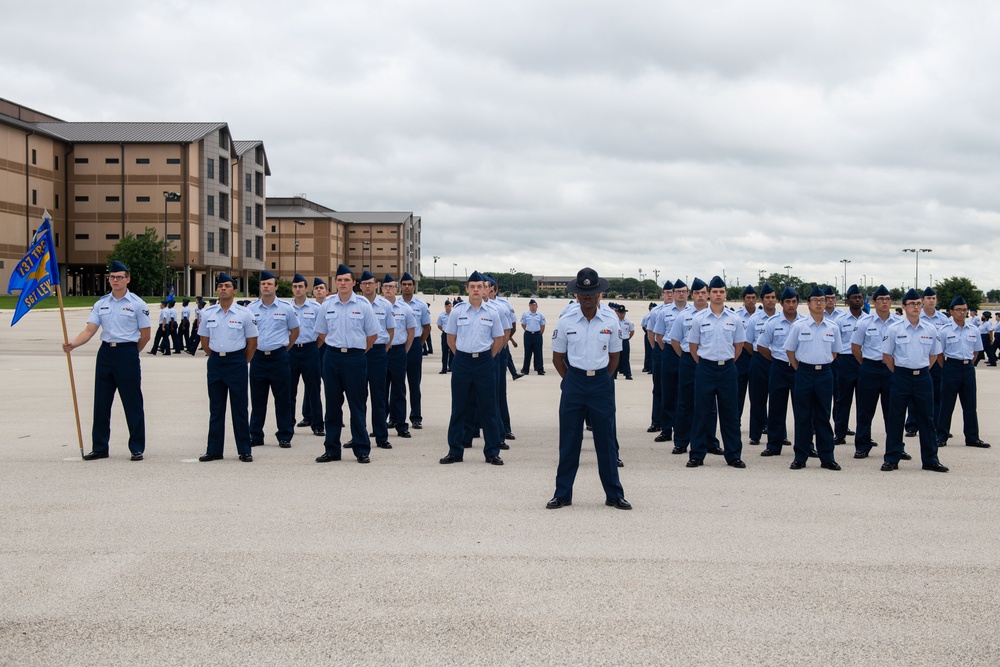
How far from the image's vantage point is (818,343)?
9.94m

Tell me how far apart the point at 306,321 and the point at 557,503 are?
5.47 m

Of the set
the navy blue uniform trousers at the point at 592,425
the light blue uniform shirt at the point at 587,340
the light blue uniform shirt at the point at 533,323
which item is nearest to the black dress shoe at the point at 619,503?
the navy blue uniform trousers at the point at 592,425

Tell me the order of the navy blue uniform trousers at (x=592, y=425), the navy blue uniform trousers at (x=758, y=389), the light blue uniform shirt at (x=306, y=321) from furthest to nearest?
the light blue uniform shirt at (x=306, y=321), the navy blue uniform trousers at (x=758, y=389), the navy blue uniform trousers at (x=592, y=425)

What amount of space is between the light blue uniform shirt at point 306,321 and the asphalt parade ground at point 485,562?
2.10 metres

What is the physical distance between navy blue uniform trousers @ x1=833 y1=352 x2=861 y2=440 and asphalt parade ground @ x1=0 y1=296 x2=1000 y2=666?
62.9 inches

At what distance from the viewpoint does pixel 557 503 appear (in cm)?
756

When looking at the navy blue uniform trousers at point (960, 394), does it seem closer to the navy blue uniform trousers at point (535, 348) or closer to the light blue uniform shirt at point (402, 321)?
the light blue uniform shirt at point (402, 321)

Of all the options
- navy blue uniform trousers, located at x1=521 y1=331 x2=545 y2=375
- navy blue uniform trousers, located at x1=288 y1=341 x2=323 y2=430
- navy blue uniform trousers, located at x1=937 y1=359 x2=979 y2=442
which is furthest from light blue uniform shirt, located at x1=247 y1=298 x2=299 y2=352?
navy blue uniform trousers, located at x1=521 y1=331 x2=545 y2=375

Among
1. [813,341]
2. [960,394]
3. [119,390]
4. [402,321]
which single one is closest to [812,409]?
[813,341]

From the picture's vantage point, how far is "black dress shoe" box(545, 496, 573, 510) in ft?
24.7

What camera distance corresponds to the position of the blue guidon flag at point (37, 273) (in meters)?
10.9

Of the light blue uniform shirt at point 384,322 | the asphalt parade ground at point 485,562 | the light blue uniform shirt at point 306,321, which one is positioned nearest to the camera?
the asphalt parade ground at point 485,562

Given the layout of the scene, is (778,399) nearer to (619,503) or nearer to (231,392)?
(619,503)

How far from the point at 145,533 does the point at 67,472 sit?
2930 millimetres
